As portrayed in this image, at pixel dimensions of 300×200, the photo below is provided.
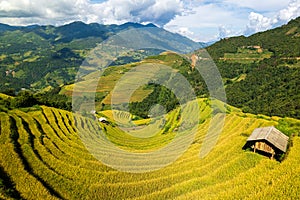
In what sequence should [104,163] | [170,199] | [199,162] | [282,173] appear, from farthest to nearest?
1. [199,162]
2. [104,163]
3. [282,173]
4. [170,199]

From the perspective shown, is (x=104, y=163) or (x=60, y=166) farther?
(x=104, y=163)

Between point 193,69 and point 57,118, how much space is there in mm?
132464

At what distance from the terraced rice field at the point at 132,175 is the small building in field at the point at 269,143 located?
0.56 meters

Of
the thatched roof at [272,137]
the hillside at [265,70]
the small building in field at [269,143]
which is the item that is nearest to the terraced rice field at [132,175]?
the small building in field at [269,143]

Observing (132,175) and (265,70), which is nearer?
(132,175)

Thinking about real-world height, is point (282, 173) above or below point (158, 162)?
above

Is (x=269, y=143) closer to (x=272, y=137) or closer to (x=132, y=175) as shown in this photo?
(x=272, y=137)

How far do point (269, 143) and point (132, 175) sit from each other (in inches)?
358

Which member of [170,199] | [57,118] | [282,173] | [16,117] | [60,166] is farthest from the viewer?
[57,118]

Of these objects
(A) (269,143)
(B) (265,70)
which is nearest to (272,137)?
(A) (269,143)

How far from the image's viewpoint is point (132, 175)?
1569cm

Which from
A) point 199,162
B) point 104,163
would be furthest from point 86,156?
point 199,162

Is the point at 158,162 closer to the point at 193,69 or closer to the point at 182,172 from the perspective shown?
the point at 182,172

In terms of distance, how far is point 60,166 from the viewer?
15.5 metres
